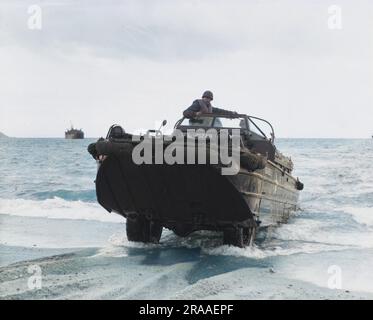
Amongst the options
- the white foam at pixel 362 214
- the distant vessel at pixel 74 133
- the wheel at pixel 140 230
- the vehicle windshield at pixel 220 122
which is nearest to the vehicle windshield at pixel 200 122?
the vehicle windshield at pixel 220 122

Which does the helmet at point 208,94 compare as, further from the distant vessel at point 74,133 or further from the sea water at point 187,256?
the distant vessel at point 74,133

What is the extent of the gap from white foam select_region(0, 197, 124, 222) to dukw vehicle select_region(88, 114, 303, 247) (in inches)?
198

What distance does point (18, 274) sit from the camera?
598 cm

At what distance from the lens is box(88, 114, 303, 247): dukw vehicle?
6590 millimetres

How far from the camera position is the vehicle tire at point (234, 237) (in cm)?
736

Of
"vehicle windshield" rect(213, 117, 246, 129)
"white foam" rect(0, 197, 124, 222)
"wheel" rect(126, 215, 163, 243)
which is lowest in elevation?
"white foam" rect(0, 197, 124, 222)

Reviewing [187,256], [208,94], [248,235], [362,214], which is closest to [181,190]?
[187,256]

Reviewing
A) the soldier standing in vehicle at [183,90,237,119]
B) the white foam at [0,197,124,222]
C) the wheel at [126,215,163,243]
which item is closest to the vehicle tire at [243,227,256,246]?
the wheel at [126,215,163,243]

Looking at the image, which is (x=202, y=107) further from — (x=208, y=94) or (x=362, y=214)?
(x=362, y=214)

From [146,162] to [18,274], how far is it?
6.82ft

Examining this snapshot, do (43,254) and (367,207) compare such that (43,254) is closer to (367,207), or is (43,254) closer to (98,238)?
(98,238)

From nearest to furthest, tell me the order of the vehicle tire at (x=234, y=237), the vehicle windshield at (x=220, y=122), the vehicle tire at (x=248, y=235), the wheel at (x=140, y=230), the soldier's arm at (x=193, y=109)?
the vehicle tire at (x=234, y=237) < the vehicle tire at (x=248, y=235) < the wheel at (x=140, y=230) < the vehicle windshield at (x=220, y=122) < the soldier's arm at (x=193, y=109)

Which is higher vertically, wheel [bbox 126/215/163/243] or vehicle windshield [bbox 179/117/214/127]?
vehicle windshield [bbox 179/117/214/127]

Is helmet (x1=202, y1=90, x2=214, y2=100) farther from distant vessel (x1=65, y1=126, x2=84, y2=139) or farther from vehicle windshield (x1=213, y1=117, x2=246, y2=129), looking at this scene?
distant vessel (x1=65, y1=126, x2=84, y2=139)
